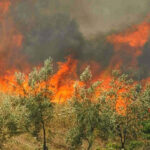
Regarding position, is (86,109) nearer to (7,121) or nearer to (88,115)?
(88,115)

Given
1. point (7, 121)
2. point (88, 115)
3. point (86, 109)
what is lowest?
point (7, 121)

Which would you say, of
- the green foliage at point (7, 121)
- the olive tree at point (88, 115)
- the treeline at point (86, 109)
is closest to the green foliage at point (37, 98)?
the treeline at point (86, 109)

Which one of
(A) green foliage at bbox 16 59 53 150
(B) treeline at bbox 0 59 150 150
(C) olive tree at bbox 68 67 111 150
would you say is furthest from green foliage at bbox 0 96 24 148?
(C) olive tree at bbox 68 67 111 150

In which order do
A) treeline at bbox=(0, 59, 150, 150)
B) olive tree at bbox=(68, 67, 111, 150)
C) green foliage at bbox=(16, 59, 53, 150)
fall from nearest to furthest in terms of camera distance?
A: 1. olive tree at bbox=(68, 67, 111, 150)
2. treeline at bbox=(0, 59, 150, 150)
3. green foliage at bbox=(16, 59, 53, 150)

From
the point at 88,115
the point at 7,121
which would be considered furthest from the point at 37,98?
the point at 7,121

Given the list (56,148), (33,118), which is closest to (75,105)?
(33,118)

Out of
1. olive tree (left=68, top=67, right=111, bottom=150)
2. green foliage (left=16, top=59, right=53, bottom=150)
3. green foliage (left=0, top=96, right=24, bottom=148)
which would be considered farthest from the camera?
green foliage (left=16, top=59, right=53, bottom=150)

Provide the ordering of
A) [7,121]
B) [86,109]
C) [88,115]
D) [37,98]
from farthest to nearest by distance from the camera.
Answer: [37,98], [86,109], [88,115], [7,121]

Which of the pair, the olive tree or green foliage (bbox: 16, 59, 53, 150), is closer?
the olive tree

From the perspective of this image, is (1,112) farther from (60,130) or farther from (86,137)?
(60,130)

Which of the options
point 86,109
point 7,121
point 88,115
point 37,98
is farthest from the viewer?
point 37,98

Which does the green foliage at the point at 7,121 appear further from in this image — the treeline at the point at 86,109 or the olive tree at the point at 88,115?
the olive tree at the point at 88,115

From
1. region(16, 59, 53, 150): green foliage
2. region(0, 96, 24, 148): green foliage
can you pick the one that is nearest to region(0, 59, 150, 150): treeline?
region(16, 59, 53, 150): green foliage

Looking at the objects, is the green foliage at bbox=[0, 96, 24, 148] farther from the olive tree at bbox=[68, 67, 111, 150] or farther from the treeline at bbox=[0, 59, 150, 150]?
the olive tree at bbox=[68, 67, 111, 150]
